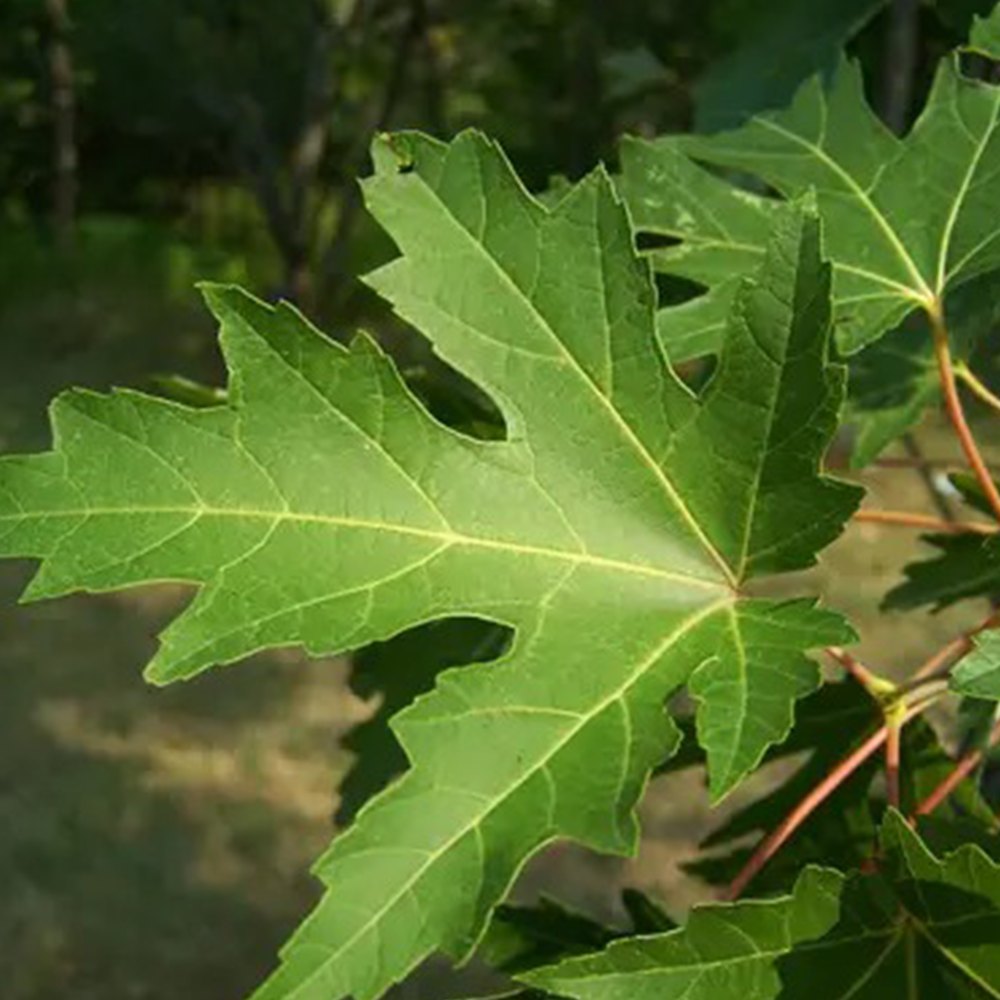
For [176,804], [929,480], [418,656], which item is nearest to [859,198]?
[418,656]

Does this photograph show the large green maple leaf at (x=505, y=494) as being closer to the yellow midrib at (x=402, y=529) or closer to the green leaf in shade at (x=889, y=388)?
the yellow midrib at (x=402, y=529)

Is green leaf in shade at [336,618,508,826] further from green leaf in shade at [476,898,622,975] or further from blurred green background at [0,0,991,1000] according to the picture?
blurred green background at [0,0,991,1000]

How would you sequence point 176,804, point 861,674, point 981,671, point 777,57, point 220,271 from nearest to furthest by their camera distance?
point 981,671 → point 861,674 → point 777,57 → point 176,804 → point 220,271

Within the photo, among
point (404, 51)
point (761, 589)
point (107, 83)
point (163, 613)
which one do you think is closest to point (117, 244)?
point (107, 83)

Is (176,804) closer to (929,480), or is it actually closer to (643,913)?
(929,480)

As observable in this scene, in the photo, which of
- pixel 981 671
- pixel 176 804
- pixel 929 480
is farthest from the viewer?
pixel 176 804

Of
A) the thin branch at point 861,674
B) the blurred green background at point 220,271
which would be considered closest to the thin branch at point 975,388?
the thin branch at point 861,674
